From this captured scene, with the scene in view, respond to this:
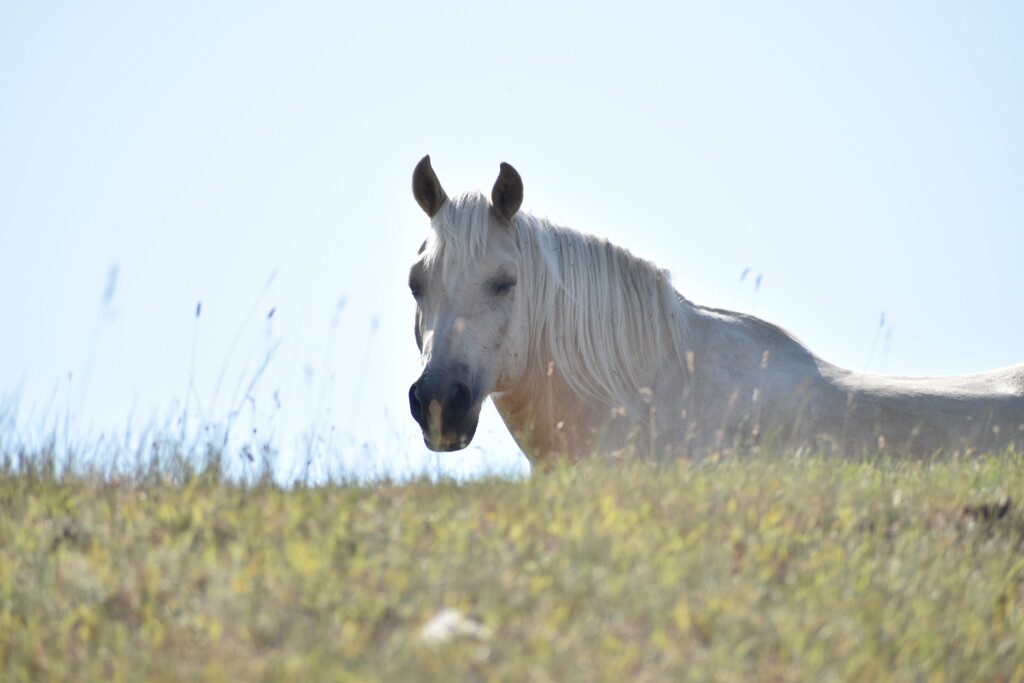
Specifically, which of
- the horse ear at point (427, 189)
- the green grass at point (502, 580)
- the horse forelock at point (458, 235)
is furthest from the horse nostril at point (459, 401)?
the horse ear at point (427, 189)

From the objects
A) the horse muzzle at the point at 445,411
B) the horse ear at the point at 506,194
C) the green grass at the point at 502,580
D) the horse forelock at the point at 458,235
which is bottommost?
the green grass at the point at 502,580

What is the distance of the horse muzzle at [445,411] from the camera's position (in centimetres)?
510

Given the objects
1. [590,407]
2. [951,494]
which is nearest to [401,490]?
[590,407]

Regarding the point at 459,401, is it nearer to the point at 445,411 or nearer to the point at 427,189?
the point at 445,411

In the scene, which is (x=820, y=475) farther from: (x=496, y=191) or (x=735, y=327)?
(x=496, y=191)

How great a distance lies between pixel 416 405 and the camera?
5.14 m

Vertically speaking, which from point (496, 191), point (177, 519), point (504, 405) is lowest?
point (177, 519)

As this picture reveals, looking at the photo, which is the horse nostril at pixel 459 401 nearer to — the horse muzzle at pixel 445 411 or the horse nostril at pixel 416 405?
the horse muzzle at pixel 445 411

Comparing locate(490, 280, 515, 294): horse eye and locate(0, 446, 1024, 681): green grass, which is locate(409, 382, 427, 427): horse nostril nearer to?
locate(490, 280, 515, 294): horse eye

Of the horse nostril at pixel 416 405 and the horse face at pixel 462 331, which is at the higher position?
the horse face at pixel 462 331

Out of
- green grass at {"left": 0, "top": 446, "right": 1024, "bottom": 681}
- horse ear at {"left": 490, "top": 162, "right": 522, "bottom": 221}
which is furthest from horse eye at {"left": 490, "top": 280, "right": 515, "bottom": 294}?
green grass at {"left": 0, "top": 446, "right": 1024, "bottom": 681}

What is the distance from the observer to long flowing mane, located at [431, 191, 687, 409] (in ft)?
18.8

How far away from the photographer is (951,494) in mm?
4559

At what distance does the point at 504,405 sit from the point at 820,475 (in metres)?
2.03
